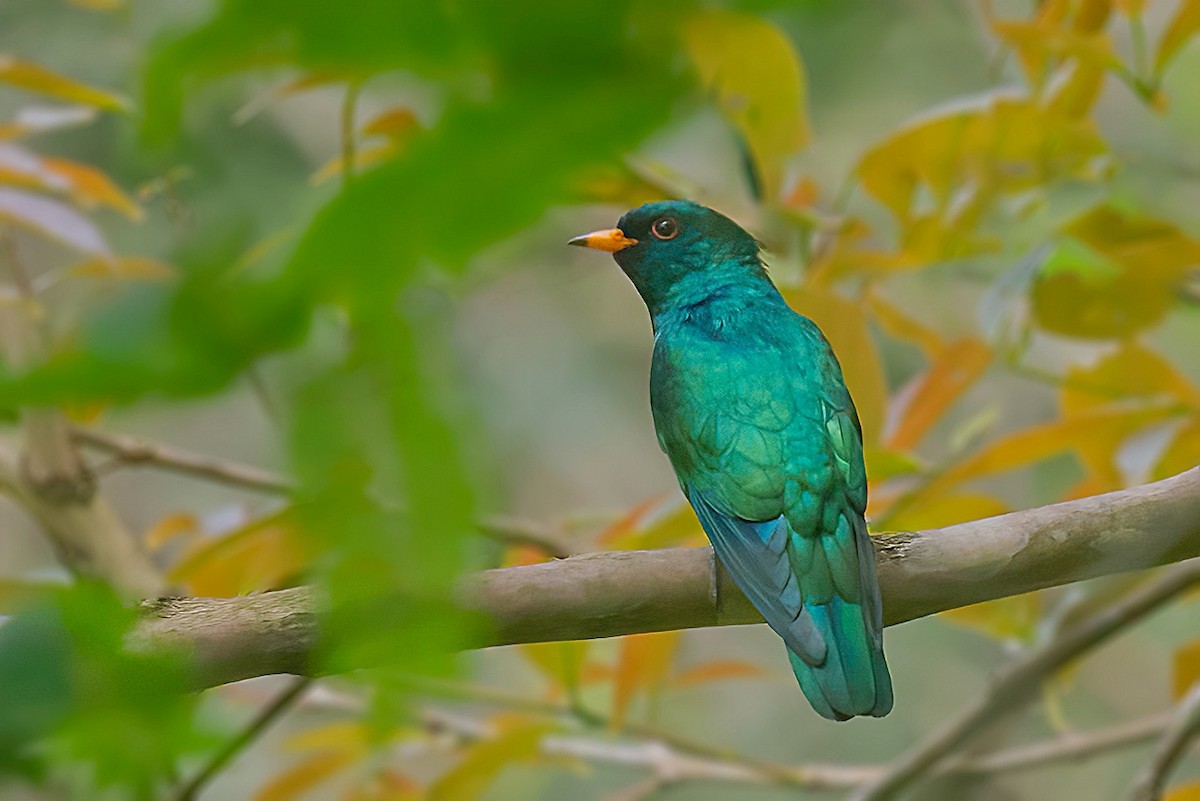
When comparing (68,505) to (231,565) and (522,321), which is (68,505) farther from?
(522,321)

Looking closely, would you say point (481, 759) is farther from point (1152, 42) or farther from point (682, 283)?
point (1152, 42)

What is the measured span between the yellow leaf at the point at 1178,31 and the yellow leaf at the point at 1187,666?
3.11ft

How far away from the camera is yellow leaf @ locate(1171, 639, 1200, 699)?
2.19 m

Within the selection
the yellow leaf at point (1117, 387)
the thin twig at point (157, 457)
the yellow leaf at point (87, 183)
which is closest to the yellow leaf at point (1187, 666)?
the yellow leaf at point (1117, 387)

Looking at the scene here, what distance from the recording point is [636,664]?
214 centimetres

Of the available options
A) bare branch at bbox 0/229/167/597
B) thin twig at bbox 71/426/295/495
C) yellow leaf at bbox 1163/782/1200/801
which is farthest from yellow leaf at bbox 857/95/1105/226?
bare branch at bbox 0/229/167/597

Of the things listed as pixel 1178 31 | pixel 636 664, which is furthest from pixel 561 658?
pixel 1178 31

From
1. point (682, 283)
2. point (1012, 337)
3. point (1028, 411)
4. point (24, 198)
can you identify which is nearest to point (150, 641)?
point (24, 198)

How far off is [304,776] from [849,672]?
134 centimetres

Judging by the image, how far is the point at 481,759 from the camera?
2.07m

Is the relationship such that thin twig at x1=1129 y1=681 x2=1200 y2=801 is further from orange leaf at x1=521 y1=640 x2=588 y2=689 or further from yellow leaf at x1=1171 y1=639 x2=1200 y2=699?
orange leaf at x1=521 y1=640 x2=588 y2=689

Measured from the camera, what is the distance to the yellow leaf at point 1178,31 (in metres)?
1.81

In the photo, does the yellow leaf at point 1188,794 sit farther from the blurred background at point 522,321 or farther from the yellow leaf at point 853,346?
the yellow leaf at point 853,346

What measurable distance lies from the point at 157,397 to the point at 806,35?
16 cm
